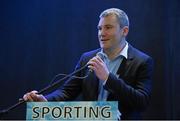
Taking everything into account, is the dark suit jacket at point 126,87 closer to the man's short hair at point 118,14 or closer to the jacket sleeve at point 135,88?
the jacket sleeve at point 135,88

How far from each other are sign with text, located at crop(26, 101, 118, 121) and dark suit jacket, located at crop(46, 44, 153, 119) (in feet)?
1.07

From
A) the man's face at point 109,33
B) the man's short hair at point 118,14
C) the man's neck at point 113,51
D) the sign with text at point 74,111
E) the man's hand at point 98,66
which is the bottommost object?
the sign with text at point 74,111

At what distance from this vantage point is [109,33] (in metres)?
2.22

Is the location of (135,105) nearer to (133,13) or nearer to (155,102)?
(155,102)

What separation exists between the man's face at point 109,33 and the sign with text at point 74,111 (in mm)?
662

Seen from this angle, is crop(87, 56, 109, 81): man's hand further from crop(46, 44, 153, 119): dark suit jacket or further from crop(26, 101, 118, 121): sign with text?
crop(26, 101, 118, 121): sign with text

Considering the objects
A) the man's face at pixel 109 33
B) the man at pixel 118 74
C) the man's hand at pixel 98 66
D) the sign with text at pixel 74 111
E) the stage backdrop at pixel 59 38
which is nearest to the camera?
the sign with text at pixel 74 111

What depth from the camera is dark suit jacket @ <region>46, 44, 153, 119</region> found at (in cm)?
196

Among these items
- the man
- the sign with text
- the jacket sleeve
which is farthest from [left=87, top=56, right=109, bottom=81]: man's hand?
the sign with text

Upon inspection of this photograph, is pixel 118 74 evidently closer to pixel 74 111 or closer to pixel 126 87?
pixel 126 87

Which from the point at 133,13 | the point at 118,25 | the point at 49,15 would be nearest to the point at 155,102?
the point at 133,13

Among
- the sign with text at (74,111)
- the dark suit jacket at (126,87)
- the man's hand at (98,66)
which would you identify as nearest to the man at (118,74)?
the dark suit jacket at (126,87)

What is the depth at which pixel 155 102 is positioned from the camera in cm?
287

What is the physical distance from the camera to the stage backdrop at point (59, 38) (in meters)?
2.86
